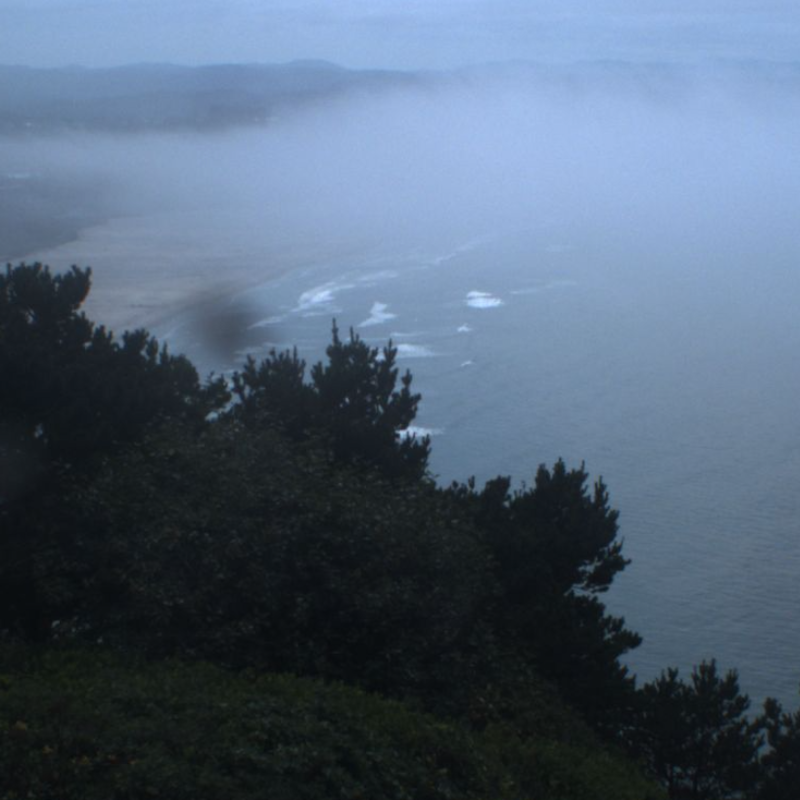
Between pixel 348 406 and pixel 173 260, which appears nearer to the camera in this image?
pixel 348 406

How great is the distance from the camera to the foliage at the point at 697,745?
30.8 feet

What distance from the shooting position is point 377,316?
33938 millimetres

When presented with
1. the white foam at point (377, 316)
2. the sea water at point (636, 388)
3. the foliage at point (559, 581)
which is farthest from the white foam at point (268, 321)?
the foliage at point (559, 581)

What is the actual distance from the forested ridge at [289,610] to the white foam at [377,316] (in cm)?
2090

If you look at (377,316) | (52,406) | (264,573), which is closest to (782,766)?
(264,573)

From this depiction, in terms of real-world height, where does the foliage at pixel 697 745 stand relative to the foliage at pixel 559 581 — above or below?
below

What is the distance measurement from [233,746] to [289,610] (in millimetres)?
2837

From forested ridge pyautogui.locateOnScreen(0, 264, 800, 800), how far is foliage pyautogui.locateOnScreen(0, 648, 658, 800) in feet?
0.05

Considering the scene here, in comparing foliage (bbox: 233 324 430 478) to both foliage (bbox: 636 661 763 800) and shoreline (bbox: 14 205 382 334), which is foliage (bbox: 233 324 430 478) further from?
shoreline (bbox: 14 205 382 334)

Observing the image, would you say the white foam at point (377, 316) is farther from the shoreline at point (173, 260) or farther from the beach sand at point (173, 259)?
the beach sand at point (173, 259)

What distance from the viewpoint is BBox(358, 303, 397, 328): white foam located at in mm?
32781

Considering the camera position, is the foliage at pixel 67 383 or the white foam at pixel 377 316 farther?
the white foam at pixel 377 316

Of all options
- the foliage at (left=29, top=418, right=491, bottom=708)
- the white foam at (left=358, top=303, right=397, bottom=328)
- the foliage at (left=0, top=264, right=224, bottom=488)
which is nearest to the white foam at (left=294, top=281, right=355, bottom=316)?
the white foam at (left=358, top=303, right=397, bottom=328)

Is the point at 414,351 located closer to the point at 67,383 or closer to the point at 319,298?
the point at 319,298
